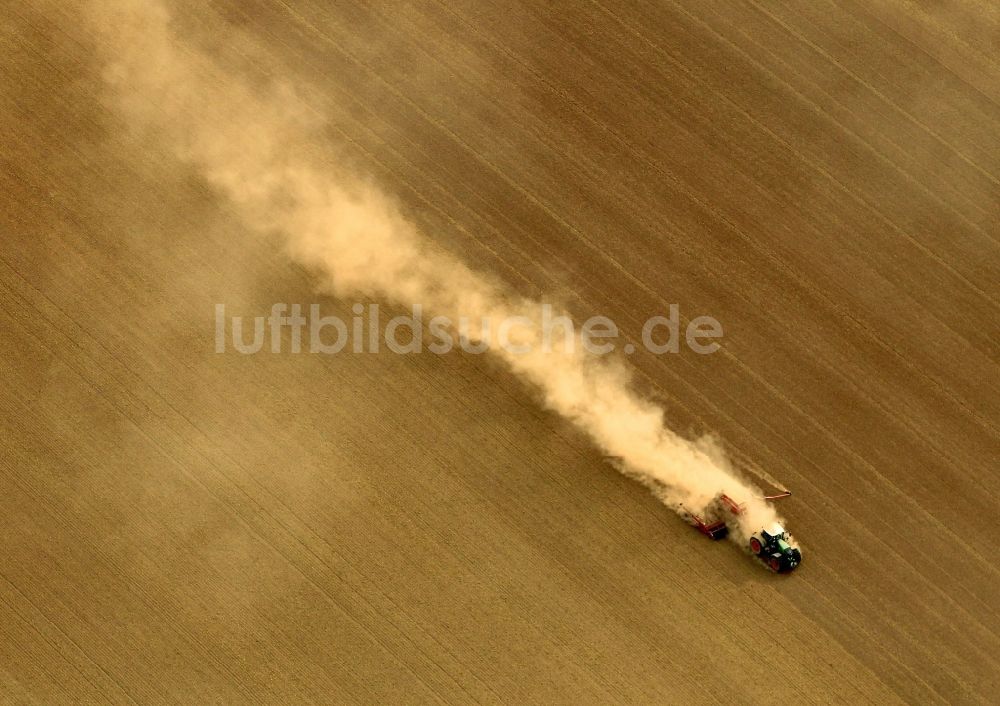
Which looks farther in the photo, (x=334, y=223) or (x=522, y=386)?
(x=334, y=223)

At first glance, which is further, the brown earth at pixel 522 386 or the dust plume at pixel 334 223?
the dust plume at pixel 334 223

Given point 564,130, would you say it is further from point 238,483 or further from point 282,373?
point 238,483

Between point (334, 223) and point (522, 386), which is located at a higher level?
point (334, 223)

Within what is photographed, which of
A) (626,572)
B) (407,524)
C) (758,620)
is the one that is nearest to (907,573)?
(758,620)

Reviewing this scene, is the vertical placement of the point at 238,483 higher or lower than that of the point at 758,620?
lower
